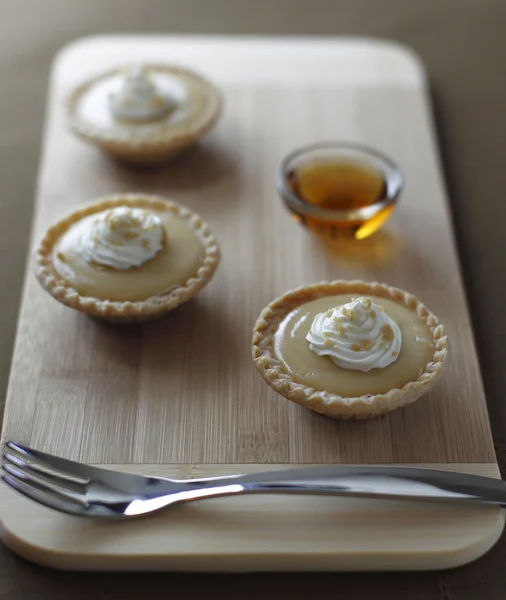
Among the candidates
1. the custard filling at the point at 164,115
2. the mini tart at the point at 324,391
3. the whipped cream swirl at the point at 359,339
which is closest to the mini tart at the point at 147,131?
the custard filling at the point at 164,115

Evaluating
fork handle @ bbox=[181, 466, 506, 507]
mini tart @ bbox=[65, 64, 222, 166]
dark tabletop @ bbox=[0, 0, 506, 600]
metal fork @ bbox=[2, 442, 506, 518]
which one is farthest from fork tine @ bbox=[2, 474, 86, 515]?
mini tart @ bbox=[65, 64, 222, 166]

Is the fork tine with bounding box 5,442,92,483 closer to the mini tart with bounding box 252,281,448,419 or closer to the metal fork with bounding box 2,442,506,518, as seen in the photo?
the metal fork with bounding box 2,442,506,518

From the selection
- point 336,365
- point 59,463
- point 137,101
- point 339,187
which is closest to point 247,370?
point 336,365

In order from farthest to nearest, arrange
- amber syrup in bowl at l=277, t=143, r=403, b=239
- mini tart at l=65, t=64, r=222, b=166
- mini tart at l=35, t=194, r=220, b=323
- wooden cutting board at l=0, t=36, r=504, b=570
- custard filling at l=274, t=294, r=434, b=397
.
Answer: mini tart at l=65, t=64, r=222, b=166, amber syrup in bowl at l=277, t=143, r=403, b=239, mini tart at l=35, t=194, r=220, b=323, custard filling at l=274, t=294, r=434, b=397, wooden cutting board at l=0, t=36, r=504, b=570

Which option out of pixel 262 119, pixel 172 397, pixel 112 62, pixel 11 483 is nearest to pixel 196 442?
pixel 172 397

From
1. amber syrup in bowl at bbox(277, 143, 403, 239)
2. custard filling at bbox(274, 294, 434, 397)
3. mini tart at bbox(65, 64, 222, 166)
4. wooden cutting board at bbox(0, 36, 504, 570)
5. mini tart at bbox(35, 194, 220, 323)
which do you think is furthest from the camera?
mini tart at bbox(65, 64, 222, 166)

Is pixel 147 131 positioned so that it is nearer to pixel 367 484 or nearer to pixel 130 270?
pixel 130 270

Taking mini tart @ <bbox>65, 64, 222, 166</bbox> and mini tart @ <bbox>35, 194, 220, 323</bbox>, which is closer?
mini tart @ <bbox>35, 194, 220, 323</bbox>
